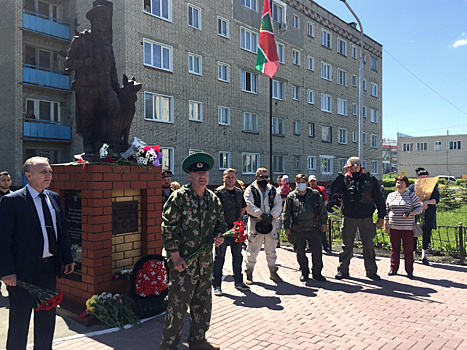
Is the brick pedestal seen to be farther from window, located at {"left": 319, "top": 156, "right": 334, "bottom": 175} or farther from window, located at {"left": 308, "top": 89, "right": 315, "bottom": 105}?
window, located at {"left": 319, "top": 156, "right": 334, "bottom": 175}

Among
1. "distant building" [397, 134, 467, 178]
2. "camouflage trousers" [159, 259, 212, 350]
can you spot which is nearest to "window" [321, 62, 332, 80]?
"camouflage trousers" [159, 259, 212, 350]

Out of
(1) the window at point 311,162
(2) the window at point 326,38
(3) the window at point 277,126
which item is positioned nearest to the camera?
(3) the window at point 277,126

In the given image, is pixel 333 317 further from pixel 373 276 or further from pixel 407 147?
pixel 407 147

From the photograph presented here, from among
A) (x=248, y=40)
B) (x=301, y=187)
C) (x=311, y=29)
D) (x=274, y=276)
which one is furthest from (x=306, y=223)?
(x=311, y=29)

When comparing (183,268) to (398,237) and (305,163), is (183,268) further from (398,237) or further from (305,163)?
(305,163)

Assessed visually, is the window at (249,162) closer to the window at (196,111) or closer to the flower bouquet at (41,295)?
the window at (196,111)

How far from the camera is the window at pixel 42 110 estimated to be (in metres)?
20.0

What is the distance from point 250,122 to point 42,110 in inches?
485

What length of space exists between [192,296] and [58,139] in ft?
60.3

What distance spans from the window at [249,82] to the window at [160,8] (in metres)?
6.55

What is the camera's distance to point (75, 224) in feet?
18.0

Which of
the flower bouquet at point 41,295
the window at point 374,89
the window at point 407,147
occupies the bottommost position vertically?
the flower bouquet at point 41,295

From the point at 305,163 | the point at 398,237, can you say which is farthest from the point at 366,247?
the point at 305,163

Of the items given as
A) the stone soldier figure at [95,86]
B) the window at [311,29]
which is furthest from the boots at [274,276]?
the window at [311,29]
